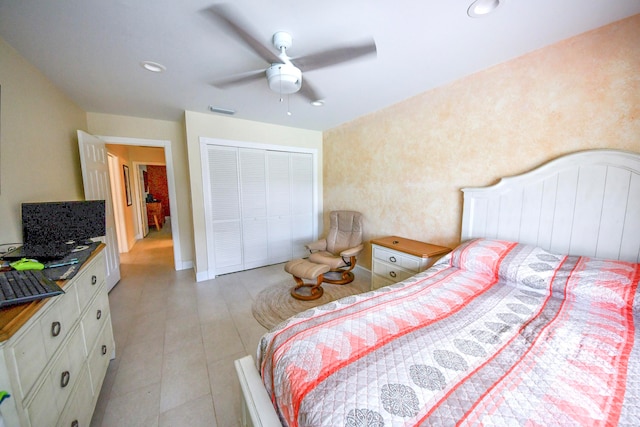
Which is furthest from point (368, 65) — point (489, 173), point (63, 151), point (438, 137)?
point (63, 151)

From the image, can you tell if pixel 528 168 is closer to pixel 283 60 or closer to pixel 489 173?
pixel 489 173

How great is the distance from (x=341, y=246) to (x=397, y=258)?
1063 millimetres

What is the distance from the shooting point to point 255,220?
3.58 meters

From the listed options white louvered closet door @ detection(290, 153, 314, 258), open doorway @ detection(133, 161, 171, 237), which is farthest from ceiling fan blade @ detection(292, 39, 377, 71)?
open doorway @ detection(133, 161, 171, 237)

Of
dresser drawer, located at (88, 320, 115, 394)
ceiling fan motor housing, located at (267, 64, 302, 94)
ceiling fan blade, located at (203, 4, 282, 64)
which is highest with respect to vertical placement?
ceiling fan blade, located at (203, 4, 282, 64)

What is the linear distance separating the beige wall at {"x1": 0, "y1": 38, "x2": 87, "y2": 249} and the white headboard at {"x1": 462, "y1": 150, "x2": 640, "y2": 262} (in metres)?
3.48

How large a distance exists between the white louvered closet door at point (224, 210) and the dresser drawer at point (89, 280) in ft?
5.41

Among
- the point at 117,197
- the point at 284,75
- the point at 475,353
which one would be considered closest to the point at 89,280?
the point at 284,75

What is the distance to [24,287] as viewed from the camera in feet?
2.91

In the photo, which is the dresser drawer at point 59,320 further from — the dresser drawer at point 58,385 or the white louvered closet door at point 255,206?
the white louvered closet door at point 255,206

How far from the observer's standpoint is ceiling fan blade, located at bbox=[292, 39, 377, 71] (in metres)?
1.25

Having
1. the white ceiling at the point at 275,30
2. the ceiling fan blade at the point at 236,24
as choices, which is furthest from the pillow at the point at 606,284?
the ceiling fan blade at the point at 236,24

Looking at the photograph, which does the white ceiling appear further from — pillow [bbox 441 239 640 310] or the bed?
pillow [bbox 441 239 640 310]

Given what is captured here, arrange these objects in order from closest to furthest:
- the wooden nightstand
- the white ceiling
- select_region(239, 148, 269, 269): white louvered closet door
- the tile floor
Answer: the white ceiling < the tile floor < the wooden nightstand < select_region(239, 148, 269, 269): white louvered closet door
